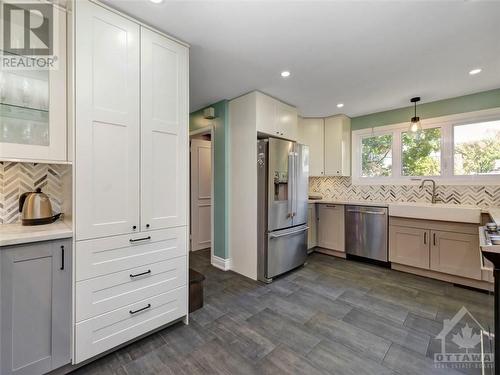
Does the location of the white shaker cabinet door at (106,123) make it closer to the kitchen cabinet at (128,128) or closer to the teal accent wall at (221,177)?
the kitchen cabinet at (128,128)

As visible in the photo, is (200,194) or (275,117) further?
(200,194)

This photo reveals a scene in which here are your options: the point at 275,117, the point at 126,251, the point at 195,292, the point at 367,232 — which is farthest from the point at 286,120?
the point at 126,251

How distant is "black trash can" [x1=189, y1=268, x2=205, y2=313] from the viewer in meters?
2.20

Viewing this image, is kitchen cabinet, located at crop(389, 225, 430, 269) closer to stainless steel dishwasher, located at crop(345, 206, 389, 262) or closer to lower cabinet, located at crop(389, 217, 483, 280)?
lower cabinet, located at crop(389, 217, 483, 280)

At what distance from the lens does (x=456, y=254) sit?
2779mm

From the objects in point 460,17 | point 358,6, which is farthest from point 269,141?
point 460,17

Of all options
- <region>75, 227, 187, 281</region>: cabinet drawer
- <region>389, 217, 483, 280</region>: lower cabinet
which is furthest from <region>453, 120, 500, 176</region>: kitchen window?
<region>75, 227, 187, 281</region>: cabinet drawer

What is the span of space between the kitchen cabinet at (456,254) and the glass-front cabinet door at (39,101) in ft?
13.4

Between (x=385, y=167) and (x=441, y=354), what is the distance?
2896 millimetres

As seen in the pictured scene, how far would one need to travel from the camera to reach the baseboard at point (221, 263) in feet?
10.7

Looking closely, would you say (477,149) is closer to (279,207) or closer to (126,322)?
(279,207)

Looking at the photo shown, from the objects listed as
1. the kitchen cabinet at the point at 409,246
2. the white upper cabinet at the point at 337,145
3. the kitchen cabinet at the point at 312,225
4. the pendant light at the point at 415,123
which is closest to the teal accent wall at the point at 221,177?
the kitchen cabinet at the point at 312,225

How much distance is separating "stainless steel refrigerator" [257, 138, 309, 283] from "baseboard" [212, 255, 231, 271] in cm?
57

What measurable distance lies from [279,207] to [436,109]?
2.85m
